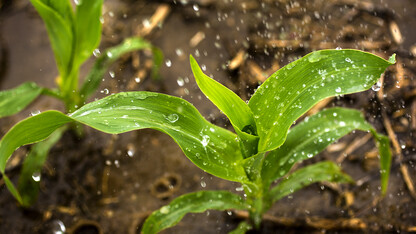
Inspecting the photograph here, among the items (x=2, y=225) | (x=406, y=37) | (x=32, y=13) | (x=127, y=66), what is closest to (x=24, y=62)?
(x=32, y=13)

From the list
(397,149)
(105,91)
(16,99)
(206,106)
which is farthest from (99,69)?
(397,149)

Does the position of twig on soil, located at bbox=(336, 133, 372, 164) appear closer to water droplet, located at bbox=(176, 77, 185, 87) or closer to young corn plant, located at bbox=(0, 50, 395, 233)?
young corn plant, located at bbox=(0, 50, 395, 233)

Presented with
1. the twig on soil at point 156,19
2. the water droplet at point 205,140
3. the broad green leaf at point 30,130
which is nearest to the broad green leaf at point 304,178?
the water droplet at point 205,140

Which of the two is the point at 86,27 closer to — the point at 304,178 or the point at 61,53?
the point at 61,53

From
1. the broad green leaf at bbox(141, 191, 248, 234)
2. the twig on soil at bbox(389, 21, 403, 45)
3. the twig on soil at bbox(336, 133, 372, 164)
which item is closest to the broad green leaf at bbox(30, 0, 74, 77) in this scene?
the broad green leaf at bbox(141, 191, 248, 234)

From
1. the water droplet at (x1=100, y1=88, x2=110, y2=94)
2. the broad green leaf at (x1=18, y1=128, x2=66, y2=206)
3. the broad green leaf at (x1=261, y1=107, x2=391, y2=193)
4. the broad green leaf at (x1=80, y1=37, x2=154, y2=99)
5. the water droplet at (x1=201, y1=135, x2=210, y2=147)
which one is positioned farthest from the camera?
the water droplet at (x1=100, y1=88, x2=110, y2=94)

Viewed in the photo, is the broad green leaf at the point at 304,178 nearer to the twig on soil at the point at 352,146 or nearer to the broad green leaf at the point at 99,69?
the twig on soil at the point at 352,146
